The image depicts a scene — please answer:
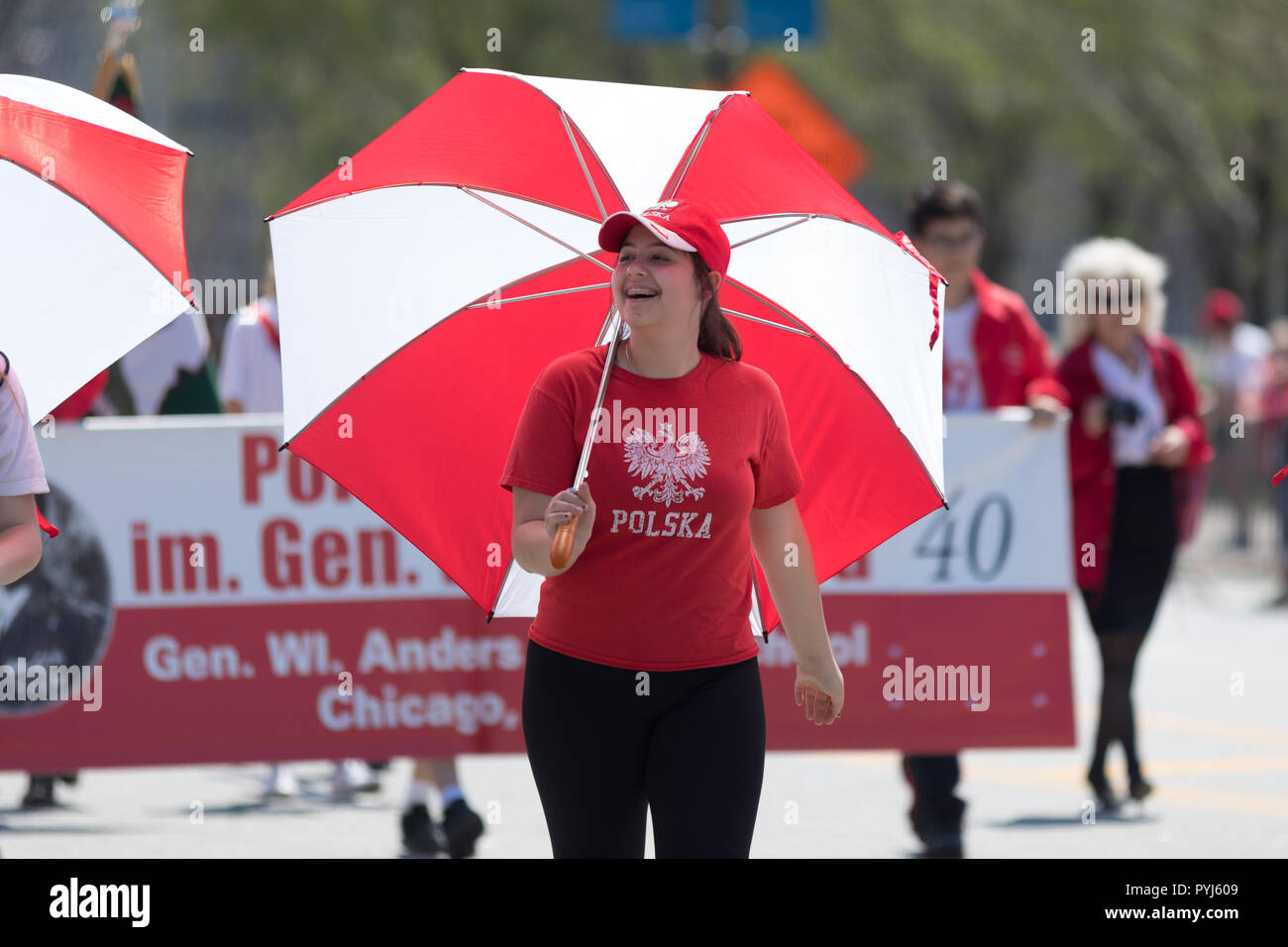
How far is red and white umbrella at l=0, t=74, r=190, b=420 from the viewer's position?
14.8ft

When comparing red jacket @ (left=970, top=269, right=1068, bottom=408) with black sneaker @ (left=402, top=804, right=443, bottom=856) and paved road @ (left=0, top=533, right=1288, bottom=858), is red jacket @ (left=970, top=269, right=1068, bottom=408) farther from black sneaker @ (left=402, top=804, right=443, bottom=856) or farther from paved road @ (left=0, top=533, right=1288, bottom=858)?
black sneaker @ (left=402, top=804, right=443, bottom=856)

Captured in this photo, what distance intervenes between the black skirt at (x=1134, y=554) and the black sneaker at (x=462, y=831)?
8.74 ft

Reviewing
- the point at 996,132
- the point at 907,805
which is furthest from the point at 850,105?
the point at 907,805

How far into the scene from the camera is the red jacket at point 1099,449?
25.7ft

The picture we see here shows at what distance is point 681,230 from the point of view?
13.1 ft

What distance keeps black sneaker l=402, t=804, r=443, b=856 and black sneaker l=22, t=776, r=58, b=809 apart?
174 cm

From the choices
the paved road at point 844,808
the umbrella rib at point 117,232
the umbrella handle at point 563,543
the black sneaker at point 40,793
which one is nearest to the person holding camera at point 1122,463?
the paved road at point 844,808

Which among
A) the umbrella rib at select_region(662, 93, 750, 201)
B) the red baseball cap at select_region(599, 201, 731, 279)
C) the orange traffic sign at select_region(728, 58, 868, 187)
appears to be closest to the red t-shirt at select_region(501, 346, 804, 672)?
the red baseball cap at select_region(599, 201, 731, 279)

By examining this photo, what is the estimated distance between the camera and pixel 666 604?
13.2 feet

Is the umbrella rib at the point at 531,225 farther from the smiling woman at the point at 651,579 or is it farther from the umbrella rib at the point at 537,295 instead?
the smiling woman at the point at 651,579
